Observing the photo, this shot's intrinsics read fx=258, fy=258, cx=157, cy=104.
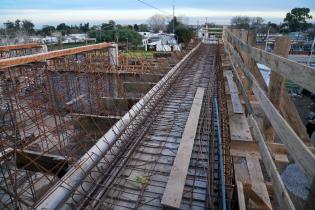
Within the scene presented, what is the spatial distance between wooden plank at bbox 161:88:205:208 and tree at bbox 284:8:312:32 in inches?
1888

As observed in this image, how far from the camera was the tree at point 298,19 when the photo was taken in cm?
4462

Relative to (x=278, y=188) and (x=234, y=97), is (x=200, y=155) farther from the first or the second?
(x=234, y=97)

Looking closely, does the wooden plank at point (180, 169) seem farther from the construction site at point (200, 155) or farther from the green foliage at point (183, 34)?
the green foliage at point (183, 34)

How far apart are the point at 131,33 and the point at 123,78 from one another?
29883mm

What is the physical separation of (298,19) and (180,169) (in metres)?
51.0

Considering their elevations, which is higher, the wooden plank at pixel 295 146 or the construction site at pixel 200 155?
the wooden plank at pixel 295 146

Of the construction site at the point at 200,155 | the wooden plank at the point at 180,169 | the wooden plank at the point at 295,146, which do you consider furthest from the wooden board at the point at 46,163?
the wooden plank at the point at 295,146

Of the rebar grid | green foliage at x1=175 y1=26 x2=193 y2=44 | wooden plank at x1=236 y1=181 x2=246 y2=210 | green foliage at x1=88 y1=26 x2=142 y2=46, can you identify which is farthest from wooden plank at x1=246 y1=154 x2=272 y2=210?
green foliage at x1=175 y1=26 x2=193 y2=44

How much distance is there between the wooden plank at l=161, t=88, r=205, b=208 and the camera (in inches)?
113

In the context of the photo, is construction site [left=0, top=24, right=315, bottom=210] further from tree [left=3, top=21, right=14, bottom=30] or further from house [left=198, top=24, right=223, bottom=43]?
tree [left=3, top=21, right=14, bottom=30]

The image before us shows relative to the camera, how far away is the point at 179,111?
5.90 metres

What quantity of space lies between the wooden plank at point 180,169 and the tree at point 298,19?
4794cm

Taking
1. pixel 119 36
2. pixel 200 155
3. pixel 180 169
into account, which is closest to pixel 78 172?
pixel 180 169

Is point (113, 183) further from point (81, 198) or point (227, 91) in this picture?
point (227, 91)
